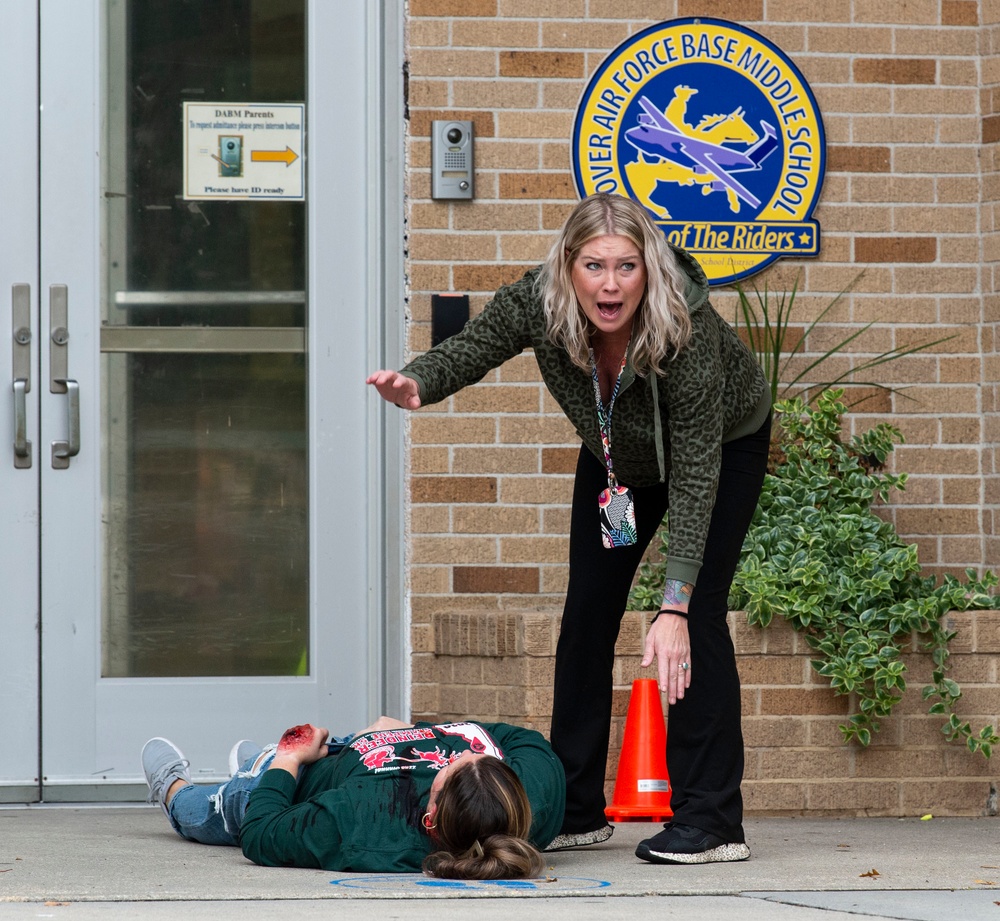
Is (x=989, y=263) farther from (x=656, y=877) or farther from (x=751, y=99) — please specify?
(x=656, y=877)

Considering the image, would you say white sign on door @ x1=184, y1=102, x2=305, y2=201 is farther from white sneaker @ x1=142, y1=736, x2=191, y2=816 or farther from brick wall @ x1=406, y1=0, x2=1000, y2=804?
white sneaker @ x1=142, y1=736, x2=191, y2=816

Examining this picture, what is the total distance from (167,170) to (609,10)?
159 centimetres

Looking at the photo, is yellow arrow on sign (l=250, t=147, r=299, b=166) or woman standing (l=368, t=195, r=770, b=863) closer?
woman standing (l=368, t=195, r=770, b=863)

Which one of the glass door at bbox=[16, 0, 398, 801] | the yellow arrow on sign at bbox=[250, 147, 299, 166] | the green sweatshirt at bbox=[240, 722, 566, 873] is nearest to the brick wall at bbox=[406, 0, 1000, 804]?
the glass door at bbox=[16, 0, 398, 801]

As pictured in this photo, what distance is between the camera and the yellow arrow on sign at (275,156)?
5.25 metres

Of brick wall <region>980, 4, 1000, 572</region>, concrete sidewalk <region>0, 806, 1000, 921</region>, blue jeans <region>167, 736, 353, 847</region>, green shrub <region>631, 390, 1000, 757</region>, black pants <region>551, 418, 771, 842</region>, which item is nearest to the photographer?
concrete sidewalk <region>0, 806, 1000, 921</region>

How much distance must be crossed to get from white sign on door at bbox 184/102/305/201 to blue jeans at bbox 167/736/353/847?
82.9 inches

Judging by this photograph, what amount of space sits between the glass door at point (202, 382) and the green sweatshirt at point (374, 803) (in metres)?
1.56

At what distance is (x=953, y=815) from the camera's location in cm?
477

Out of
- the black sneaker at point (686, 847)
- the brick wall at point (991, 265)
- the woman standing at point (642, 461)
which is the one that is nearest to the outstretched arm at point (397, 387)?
the woman standing at point (642, 461)

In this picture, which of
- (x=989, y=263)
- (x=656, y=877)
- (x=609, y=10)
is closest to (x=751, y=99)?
(x=609, y=10)

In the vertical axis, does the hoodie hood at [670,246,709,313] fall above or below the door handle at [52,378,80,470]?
above

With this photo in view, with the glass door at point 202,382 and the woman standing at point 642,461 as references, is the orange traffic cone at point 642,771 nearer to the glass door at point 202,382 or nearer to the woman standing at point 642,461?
the woman standing at point 642,461

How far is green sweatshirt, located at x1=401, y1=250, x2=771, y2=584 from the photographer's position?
3.55 meters
